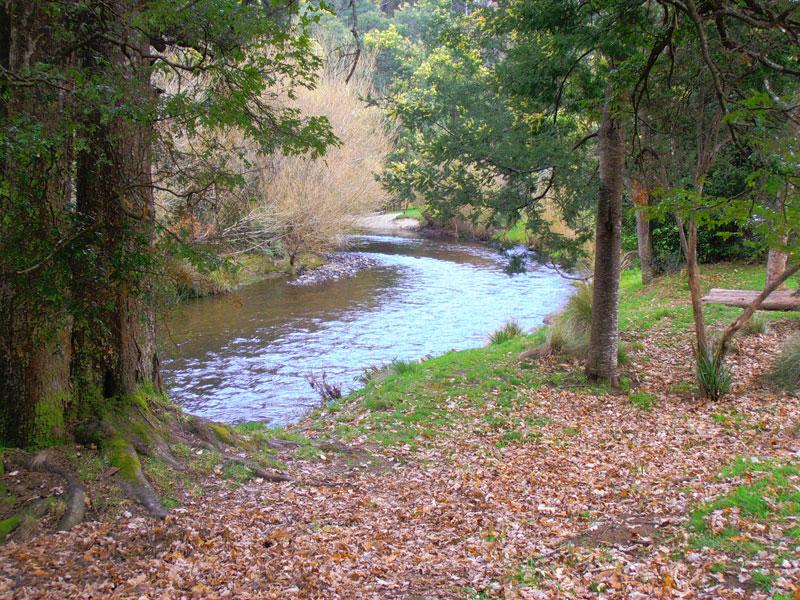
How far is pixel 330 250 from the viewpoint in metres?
27.7

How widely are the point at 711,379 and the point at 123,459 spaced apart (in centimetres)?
767

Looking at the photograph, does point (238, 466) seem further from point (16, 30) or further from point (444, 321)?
point (444, 321)

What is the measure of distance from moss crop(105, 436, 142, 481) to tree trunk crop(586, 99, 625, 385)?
6885 mm

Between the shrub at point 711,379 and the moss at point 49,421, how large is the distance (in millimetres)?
8056

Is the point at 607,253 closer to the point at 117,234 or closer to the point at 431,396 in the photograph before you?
the point at 431,396

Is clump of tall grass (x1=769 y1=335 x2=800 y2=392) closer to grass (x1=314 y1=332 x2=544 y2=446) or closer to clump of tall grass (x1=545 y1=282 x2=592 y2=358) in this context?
clump of tall grass (x1=545 y1=282 x2=592 y2=358)

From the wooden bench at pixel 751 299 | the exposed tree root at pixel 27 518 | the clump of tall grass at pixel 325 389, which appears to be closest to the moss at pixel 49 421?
the exposed tree root at pixel 27 518

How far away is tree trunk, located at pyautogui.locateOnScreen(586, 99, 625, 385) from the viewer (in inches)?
368

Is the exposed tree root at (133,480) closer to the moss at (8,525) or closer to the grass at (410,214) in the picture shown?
the moss at (8,525)

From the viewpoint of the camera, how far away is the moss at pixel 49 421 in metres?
5.28

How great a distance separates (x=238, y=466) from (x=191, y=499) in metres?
0.93

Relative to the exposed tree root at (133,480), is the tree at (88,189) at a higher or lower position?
higher

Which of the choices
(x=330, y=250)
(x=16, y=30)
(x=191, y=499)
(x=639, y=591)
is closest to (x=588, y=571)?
(x=639, y=591)

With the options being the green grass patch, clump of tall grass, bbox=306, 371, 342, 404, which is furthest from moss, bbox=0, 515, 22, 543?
clump of tall grass, bbox=306, 371, 342, 404
